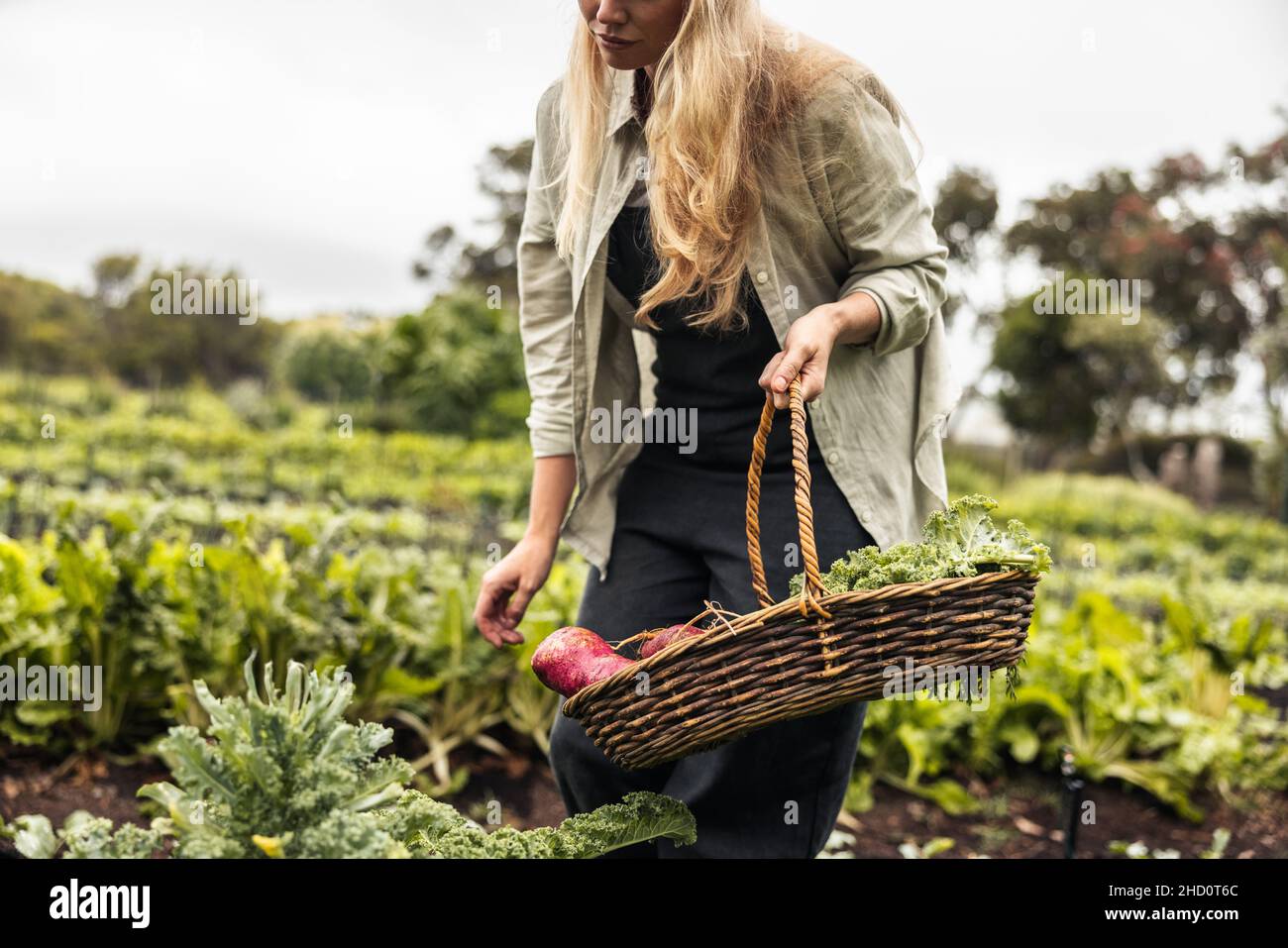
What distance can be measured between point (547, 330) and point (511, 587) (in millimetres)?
501

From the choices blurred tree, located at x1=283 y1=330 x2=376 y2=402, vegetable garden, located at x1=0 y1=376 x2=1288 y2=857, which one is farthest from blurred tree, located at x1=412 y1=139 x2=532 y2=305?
vegetable garden, located at x1=0 y1=376 x2=1288 y2=857

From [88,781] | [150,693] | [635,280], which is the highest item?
[635,280]

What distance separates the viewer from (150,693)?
3.24m

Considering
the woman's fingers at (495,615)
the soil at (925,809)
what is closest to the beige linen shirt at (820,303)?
the woman's fingers at (495,615)

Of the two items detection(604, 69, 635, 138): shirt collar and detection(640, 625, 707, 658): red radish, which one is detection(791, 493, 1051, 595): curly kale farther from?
Result: detection(604, 69, 635, 138): shirt collar

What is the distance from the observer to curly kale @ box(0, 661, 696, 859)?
4.39 feet

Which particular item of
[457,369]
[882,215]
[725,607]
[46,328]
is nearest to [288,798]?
[725,607]

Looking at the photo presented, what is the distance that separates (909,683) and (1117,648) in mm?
2980

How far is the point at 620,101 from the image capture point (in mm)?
1939

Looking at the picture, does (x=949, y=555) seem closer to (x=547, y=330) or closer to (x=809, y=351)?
(x=809, y=351)

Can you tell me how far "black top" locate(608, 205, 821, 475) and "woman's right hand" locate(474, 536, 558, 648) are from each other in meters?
0.36
